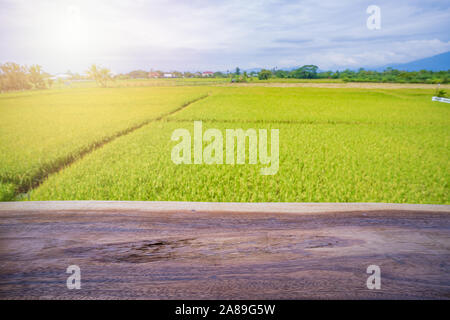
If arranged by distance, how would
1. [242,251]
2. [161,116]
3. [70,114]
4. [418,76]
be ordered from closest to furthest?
1. [242,251]
2. [418,76]
3. [70,114]
4. [161,116]

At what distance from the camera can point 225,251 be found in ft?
2.39

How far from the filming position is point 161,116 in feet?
15.9

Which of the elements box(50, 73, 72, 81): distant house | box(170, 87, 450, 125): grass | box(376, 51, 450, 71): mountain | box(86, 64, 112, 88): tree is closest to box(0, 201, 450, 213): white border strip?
box(376, 51, 450, 71): mountain

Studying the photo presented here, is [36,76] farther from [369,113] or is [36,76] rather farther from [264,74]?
[369,113]

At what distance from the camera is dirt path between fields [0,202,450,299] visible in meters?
0.63

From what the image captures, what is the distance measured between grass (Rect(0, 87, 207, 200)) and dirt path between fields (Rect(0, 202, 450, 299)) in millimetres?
1687

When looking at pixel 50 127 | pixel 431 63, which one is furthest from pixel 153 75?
pixel 431 63

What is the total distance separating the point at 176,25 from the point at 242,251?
6.80ft

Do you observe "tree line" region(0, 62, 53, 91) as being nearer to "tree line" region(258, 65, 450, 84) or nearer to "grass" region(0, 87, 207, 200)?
"grass" region(0, 87, 207, 200)
